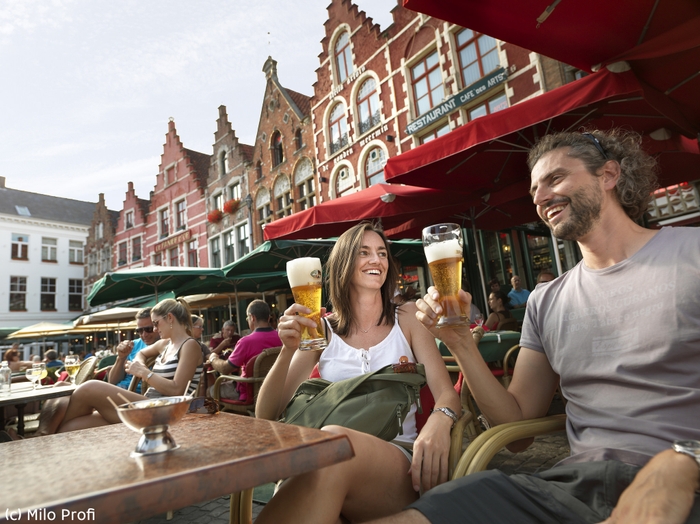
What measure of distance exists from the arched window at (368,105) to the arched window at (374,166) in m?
0.86

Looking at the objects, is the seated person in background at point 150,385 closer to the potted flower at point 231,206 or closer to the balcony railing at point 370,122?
the balcony railing at point 370,122

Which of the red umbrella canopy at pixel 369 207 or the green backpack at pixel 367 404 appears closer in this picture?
the green backpack at pixel 367 404

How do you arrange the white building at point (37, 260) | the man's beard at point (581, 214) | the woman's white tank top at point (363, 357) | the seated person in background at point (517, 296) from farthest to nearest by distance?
the white building at point (37, 260), the seated person in background at point (517, 296), the woman's white tank top at point (363, 357), the man's beard at point (581, 214)

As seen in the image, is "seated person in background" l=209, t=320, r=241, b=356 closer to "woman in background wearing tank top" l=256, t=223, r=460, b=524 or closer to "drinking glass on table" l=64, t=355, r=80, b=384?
"drinking glass on table" l=64, t=355, r=80, b=384

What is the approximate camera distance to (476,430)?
3102mm

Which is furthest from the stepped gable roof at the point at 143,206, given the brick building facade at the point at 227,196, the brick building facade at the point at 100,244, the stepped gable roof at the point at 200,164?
the brick building facade at the point at 227,196

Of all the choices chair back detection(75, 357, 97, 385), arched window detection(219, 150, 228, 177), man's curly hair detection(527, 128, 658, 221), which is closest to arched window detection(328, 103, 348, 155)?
arched window detection(219, 150, 228, 177)

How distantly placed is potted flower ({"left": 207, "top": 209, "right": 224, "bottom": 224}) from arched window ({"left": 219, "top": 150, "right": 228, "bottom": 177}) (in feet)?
6.15

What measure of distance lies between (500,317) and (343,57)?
1223 centimetres

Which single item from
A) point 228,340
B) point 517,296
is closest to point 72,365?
point 228,340

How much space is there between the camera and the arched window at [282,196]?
16.5 meters

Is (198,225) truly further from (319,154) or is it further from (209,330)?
(319,154)

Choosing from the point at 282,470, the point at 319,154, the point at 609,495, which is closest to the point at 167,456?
the point at 282,470

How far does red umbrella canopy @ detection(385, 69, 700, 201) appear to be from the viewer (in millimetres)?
2969
